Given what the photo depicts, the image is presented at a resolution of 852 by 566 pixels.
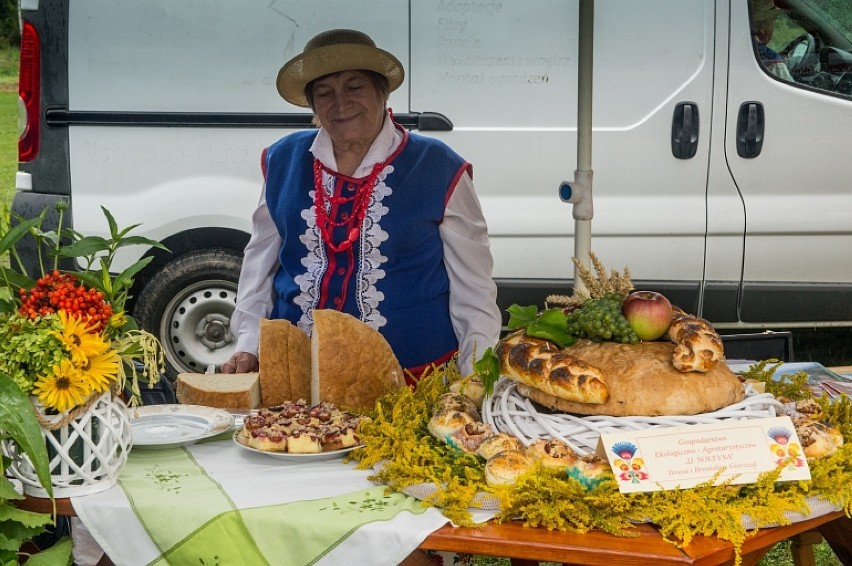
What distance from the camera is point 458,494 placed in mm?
1585

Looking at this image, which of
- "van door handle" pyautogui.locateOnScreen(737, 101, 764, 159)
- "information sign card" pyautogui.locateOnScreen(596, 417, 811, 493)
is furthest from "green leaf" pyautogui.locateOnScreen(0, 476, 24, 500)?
"van door handle" pyautogui.locateOnScreen(737, 101, 764, 159)

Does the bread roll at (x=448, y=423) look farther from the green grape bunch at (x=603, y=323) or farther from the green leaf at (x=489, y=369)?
the green grape bunch at (x=603, y=323)

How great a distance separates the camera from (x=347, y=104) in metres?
2.71

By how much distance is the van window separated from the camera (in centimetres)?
433

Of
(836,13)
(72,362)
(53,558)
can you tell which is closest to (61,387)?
(72,362)

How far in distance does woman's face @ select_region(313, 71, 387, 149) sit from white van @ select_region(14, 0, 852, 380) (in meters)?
1.62

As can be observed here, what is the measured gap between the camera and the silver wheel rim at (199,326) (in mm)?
4664

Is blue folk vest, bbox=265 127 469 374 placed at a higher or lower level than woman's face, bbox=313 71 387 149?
lower

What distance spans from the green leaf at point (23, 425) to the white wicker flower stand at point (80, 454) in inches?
2.5

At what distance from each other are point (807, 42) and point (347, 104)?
260 centimetres

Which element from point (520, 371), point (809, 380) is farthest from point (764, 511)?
point (809, 380)

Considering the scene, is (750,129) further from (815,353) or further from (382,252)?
(382,252)

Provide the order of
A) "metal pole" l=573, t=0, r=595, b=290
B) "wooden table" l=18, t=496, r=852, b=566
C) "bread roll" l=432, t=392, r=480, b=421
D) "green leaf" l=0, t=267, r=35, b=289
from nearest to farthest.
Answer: "wooden table" l=18, t=496, r=852, b=566
"green leaf" l=0, t=267, r=35, b=289
"bread roll" l=432, t=392, r=480, b=421
"metal pole" l=573, t=0, r=595, b=290

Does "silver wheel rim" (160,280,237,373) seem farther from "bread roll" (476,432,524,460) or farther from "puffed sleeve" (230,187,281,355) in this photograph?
"bread roll" (476,432,524,460)
